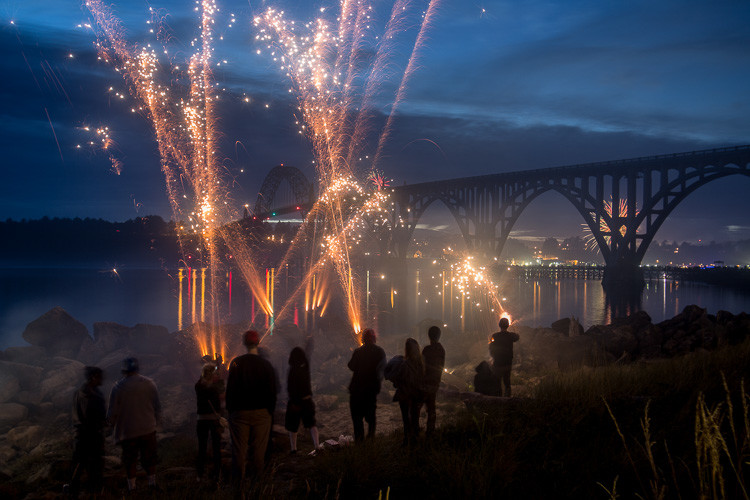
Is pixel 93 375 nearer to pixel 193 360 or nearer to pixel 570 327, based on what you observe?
pixel 193 360

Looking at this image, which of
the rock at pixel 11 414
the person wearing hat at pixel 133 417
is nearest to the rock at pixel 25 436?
the rock at pixel 11 414

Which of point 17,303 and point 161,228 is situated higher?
point 161,228

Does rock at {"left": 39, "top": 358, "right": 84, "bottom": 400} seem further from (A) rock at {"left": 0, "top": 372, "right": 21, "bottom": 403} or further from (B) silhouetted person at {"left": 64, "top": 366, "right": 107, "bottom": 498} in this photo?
(B) silhouetted person at {"left": 64, "top": 366, "right": 107, "bottom": 498}

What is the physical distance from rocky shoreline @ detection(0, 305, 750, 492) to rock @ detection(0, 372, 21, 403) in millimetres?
25

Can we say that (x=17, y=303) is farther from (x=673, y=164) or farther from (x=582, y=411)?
(x=673, y=164)

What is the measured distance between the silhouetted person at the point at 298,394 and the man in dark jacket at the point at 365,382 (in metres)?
0.61

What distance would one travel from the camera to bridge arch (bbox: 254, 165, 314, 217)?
70938 mm

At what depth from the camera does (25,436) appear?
429 inches

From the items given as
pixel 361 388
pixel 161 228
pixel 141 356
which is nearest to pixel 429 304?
pixel 141 356

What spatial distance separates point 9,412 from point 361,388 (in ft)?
33.3

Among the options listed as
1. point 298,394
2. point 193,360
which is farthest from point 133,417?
point 193,360

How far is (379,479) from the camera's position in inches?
196

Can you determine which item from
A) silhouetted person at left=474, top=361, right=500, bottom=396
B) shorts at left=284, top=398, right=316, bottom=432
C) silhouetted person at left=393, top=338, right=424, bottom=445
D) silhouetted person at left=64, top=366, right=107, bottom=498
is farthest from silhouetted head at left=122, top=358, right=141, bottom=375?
silhouetted person at left=474, top=361, right=500, bottom=396

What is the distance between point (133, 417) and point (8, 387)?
31.7ft
